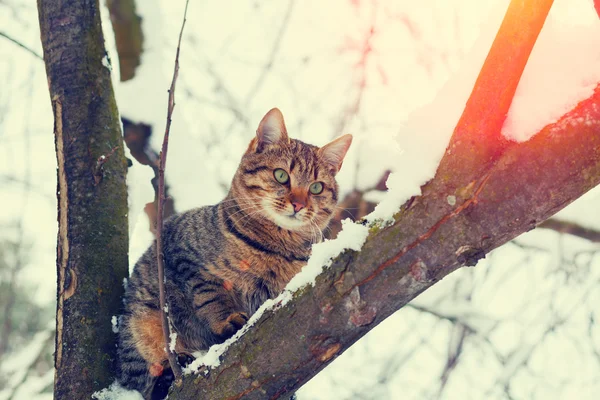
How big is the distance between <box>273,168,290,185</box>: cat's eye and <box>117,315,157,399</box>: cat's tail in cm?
131

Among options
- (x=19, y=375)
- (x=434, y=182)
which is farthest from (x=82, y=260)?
(x=19, y=375)

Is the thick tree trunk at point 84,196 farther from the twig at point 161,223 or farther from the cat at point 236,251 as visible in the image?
the twig at point 161,223

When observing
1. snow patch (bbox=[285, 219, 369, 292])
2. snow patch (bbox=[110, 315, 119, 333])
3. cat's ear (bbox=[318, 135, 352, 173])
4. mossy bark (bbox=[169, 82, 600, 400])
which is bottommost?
mossy bark (bbox=[169, 82, 600, 400])

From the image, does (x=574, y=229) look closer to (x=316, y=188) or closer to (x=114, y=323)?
(x=316, y=188)

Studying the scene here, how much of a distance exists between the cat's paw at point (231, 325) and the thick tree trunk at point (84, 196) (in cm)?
53

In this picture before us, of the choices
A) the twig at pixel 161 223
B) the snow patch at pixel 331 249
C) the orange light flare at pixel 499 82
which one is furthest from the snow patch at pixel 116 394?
the orange light flare at pixel 499 82

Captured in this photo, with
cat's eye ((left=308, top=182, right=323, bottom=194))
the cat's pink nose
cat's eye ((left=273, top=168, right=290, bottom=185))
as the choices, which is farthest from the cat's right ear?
the cat's pink nose

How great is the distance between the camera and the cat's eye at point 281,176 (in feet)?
12.1

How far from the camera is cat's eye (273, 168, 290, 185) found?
368 centimetres

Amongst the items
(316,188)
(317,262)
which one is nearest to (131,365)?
(317,262)

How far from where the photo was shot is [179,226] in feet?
12.2

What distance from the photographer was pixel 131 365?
2863 mm

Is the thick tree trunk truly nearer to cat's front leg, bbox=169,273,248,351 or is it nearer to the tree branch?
cat's front leg, bbox=169,273,248,351

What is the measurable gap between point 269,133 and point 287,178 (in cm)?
34
